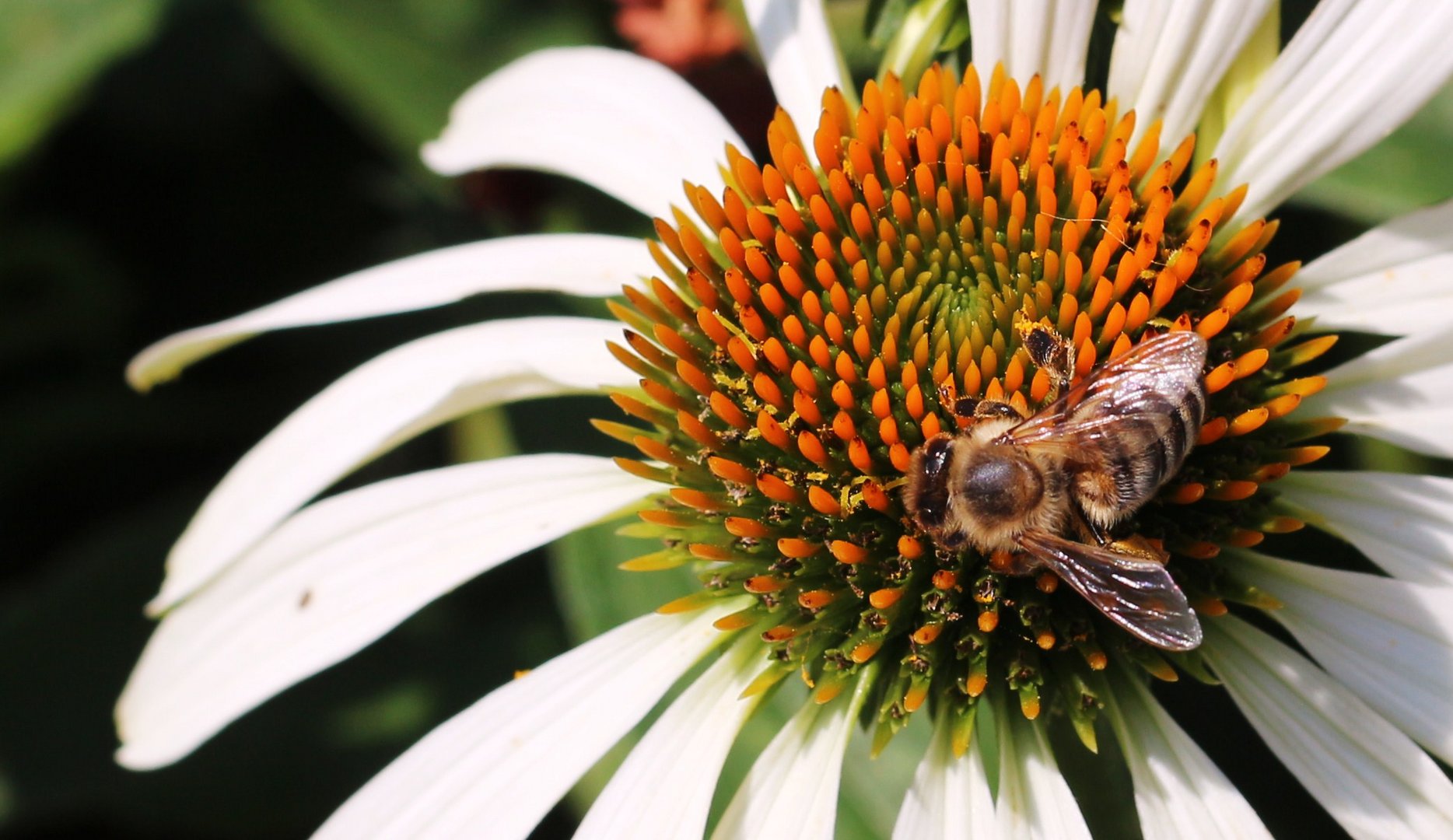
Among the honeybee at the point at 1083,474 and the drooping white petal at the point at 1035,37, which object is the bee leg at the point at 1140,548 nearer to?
the honeybee at the point at 1083,474

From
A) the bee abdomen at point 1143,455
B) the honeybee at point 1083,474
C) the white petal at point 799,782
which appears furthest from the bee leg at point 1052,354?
the white petal at point 799,782

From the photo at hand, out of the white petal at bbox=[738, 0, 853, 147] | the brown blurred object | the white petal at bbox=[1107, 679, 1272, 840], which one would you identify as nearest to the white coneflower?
the white petal at bbox=[1107, 679, 1272, 840]

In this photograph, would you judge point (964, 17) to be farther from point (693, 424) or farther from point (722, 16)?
point (722, 16)

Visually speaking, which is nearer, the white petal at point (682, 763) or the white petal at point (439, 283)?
the white petal at point (682, 763)

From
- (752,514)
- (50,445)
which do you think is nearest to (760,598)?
(752,514)

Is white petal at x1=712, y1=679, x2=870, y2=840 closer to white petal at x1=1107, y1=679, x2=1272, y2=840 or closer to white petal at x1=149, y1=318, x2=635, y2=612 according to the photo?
white petal at x1=1107, y1=679, x2=1272, y2=840

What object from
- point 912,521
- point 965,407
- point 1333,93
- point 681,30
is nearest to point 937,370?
point 965,407
